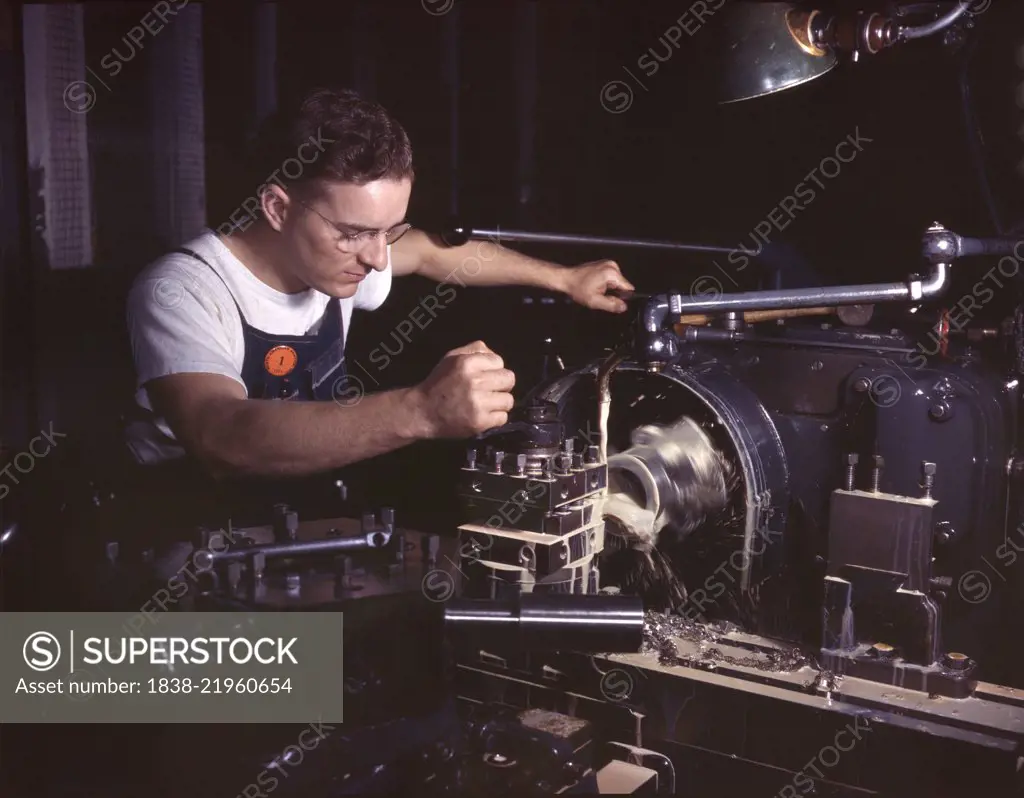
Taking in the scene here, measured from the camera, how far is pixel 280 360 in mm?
2240

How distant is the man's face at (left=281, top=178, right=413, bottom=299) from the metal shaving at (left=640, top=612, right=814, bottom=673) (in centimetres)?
102

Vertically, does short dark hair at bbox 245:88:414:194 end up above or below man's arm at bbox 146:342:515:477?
above

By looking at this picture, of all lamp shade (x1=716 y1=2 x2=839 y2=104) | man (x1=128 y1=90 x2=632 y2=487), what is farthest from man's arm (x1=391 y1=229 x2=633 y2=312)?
lamp shade (x1=716 y1=2 x2=839 y2=104)

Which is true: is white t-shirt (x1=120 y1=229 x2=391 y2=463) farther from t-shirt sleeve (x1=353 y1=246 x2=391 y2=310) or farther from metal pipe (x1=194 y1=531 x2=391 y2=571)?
metal pipe (x1=194 y1=531 x2=391 y2=571)

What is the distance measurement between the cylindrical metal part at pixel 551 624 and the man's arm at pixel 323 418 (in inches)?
17.4

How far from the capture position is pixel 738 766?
1.52 meters

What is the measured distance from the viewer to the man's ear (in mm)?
2154

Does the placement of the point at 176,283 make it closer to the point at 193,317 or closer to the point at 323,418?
the point at 193,317

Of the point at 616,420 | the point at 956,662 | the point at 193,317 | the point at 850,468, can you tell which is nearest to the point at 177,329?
the point at 193,317

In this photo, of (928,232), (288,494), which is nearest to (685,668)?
(928,232)

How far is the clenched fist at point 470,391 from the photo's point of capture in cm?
156

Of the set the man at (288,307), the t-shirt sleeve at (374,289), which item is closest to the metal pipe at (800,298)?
the man at (288,307)

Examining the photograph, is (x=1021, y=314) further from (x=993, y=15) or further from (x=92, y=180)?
(x=92, y=180)

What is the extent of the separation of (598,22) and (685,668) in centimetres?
188
